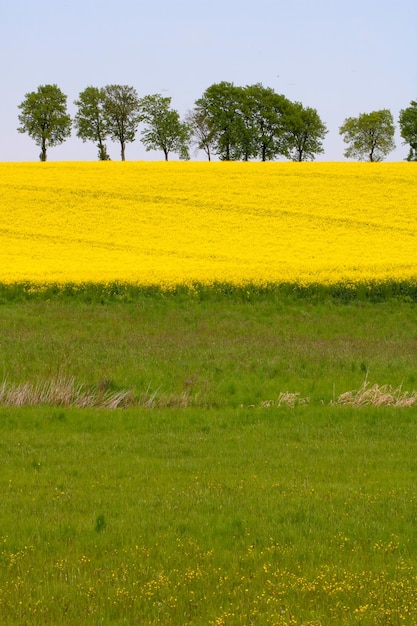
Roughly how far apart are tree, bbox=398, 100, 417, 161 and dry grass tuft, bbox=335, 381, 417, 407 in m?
74.7

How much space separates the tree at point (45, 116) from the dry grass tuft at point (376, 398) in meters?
72.9

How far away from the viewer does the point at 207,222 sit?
124ft

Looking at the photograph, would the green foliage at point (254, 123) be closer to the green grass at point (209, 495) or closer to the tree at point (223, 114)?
the tree at point (223, 114)

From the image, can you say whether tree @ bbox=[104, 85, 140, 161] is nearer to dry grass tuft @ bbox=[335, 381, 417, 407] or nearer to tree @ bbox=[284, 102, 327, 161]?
tree @ bbox=[284, 102, 327, 161]

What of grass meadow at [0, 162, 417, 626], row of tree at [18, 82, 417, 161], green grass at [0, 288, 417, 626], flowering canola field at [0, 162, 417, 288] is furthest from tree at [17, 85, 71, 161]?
green grass at [0, 288, 417, 626]

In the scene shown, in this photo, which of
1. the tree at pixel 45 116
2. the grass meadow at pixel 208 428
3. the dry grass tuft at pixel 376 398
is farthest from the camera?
the tree at pixel 45 116

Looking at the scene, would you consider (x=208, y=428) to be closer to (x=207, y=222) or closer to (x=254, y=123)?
(x=207, y=222)

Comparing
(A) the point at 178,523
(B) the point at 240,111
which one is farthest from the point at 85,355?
(B) the point at 240,111

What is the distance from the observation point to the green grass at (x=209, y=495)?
5.57m

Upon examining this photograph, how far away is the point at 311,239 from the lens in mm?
34375

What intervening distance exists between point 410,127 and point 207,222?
52999 mm

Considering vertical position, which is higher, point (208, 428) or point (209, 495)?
point (209, 495)

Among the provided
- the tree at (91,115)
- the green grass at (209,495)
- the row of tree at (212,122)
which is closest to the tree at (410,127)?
the row of tree at (212,122)

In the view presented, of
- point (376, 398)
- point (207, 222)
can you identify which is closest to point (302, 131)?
point (207, 222)
